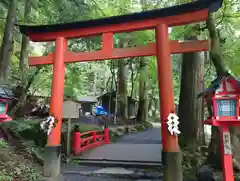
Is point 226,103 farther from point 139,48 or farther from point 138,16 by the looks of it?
point 138,16

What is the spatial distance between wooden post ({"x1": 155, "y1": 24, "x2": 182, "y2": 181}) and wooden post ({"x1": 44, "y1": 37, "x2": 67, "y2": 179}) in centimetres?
300

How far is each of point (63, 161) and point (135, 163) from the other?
9.27 feet

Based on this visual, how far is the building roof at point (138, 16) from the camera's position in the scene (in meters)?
6.02

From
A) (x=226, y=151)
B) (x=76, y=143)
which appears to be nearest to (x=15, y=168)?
(x=76, y=143)

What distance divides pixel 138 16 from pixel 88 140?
6.65 meters

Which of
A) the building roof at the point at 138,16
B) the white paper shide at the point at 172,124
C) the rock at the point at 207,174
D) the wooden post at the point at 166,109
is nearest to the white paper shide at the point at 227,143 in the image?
the white paper shide at the point at 172,124

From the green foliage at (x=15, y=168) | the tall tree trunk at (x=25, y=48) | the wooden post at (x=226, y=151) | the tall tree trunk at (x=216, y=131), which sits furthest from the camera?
the tall tree trunk at (x=25, y=48)

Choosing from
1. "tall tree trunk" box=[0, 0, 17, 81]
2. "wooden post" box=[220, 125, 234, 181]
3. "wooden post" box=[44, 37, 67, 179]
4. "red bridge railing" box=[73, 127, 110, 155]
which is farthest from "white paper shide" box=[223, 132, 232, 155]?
"tall tree trunk" box=[0, 0, 17, 81]

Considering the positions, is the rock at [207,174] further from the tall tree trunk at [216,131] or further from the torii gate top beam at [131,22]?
the torii gate top beam at [131,22]

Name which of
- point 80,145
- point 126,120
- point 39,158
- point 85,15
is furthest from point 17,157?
point 126,120

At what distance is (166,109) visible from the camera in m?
6.03

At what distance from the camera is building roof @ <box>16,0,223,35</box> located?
6022 mm

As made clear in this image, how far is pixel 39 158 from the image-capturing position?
322 inches

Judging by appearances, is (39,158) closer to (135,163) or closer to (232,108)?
(135,163)
